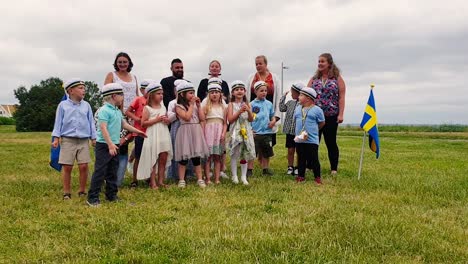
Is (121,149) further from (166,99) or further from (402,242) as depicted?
(402,242)

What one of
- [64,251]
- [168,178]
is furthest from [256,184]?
[64,251]

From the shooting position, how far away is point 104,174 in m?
5.53

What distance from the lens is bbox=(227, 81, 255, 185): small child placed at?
6988mm

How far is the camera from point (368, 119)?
7.78 meters

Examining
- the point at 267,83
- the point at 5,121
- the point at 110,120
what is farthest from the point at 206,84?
the point at 5,121

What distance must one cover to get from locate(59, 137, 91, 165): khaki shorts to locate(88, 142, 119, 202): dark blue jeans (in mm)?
340

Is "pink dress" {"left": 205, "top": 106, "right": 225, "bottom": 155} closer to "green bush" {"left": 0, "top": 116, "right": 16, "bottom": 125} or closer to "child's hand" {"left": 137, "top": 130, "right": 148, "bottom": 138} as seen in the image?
"child's hand" {"left": 137, "top": 130, "right": 148, "bottom": 138}

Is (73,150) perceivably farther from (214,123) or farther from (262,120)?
(262,120)

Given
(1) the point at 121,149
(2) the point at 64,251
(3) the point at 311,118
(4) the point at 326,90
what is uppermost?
(4) the point at 326,90

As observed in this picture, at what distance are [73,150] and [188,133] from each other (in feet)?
5.88

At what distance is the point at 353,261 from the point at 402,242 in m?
0.75

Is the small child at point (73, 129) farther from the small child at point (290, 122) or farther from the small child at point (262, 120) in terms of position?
the small child at point (290, 122)

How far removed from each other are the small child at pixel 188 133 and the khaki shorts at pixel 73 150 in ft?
4.82

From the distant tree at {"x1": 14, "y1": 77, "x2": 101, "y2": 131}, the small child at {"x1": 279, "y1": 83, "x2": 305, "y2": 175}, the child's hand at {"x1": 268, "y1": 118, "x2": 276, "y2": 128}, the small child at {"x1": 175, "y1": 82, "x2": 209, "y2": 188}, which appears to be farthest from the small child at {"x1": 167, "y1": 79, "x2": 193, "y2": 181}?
the distant tree at {"x1": 14, "y1": 77, "x2": 101, "y2": 131}
